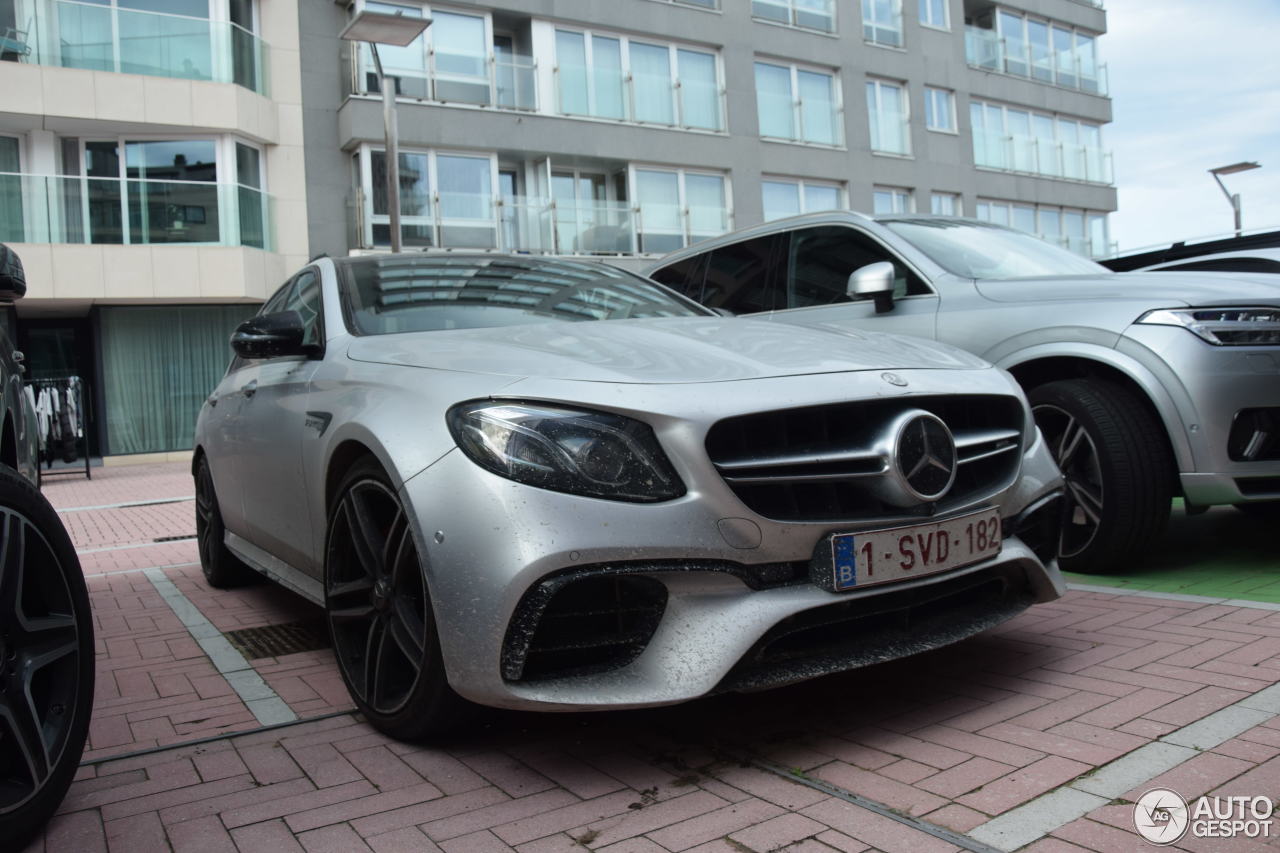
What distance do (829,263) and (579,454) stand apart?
11.6 ft

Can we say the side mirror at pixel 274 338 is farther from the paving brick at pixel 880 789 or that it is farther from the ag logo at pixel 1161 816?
the ag logo at pixel 1161 816

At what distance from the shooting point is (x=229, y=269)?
18.2 metres

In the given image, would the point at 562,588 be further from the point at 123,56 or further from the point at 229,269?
the point at 123,56

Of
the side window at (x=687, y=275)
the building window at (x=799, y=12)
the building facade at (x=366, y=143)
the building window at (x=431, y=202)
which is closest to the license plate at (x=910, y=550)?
the side window at (x=687, y=275)

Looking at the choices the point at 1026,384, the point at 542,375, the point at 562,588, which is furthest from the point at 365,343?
the point at 1026,384

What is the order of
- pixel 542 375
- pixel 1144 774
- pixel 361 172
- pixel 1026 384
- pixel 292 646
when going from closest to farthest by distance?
1. pixel 1144 774
2. pixel 542 375
3. pixel 292 646
4. pixel 1026 384
5. pixel 361 172

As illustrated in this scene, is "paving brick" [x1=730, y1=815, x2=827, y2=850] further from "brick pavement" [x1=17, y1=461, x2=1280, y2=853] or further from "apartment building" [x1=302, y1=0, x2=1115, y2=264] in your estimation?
"apartment building" [x1=302, y1=0, x2=1115, y2=264]

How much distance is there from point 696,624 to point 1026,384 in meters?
2.85

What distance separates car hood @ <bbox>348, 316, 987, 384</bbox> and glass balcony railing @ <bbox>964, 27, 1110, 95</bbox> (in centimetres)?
2910

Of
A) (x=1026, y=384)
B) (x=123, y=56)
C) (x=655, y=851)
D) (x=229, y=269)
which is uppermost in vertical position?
(x=123, y=56)

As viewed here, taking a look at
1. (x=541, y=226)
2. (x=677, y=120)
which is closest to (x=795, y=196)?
(x=677, y=120)

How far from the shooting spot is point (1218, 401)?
13.4 feet

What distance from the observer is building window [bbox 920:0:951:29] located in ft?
94.5

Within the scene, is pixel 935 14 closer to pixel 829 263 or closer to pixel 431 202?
pixel 431 202
